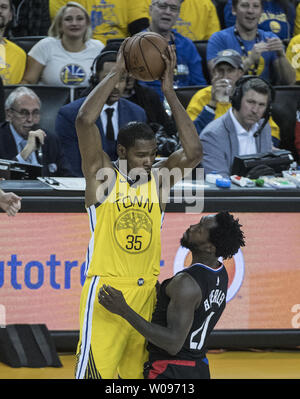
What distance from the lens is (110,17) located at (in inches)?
315

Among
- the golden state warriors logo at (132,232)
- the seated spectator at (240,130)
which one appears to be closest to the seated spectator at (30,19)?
the seated spectator at (240,130)

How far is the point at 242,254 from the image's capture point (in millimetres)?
5379

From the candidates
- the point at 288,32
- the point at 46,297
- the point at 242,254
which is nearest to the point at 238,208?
the point at 242,254

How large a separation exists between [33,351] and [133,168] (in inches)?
76.0

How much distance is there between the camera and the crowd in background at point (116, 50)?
20.5ft

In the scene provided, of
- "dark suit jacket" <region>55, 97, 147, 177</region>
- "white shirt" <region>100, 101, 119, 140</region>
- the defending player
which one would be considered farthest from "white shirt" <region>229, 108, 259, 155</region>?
the defending player

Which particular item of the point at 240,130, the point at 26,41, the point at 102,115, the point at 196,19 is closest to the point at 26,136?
the point at 102,115

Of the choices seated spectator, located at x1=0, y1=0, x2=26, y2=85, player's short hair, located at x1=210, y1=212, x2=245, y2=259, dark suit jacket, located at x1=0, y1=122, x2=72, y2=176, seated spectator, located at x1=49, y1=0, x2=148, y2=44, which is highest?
seated spectator, located at x1=49, y1=0, x2=148, y2=44

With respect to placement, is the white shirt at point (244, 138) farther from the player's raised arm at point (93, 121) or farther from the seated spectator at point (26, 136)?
the player's raised arm at point (93, 121)

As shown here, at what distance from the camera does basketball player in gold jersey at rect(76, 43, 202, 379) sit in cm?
381

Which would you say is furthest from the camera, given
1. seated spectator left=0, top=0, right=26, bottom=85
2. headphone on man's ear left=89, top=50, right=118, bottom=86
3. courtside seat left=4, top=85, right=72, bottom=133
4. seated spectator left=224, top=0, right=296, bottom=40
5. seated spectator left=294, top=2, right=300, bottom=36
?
seated spectator left=294, top=2, right=300, bottom=36

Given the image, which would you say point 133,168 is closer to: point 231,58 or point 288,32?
point 231,58

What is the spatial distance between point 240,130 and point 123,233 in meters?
2.57

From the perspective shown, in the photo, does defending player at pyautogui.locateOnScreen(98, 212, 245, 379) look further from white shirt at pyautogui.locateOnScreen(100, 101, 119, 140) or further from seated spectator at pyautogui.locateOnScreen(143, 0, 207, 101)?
seated spectator at pyautogui.locateOnScreen(143, 0, 207, 101)
